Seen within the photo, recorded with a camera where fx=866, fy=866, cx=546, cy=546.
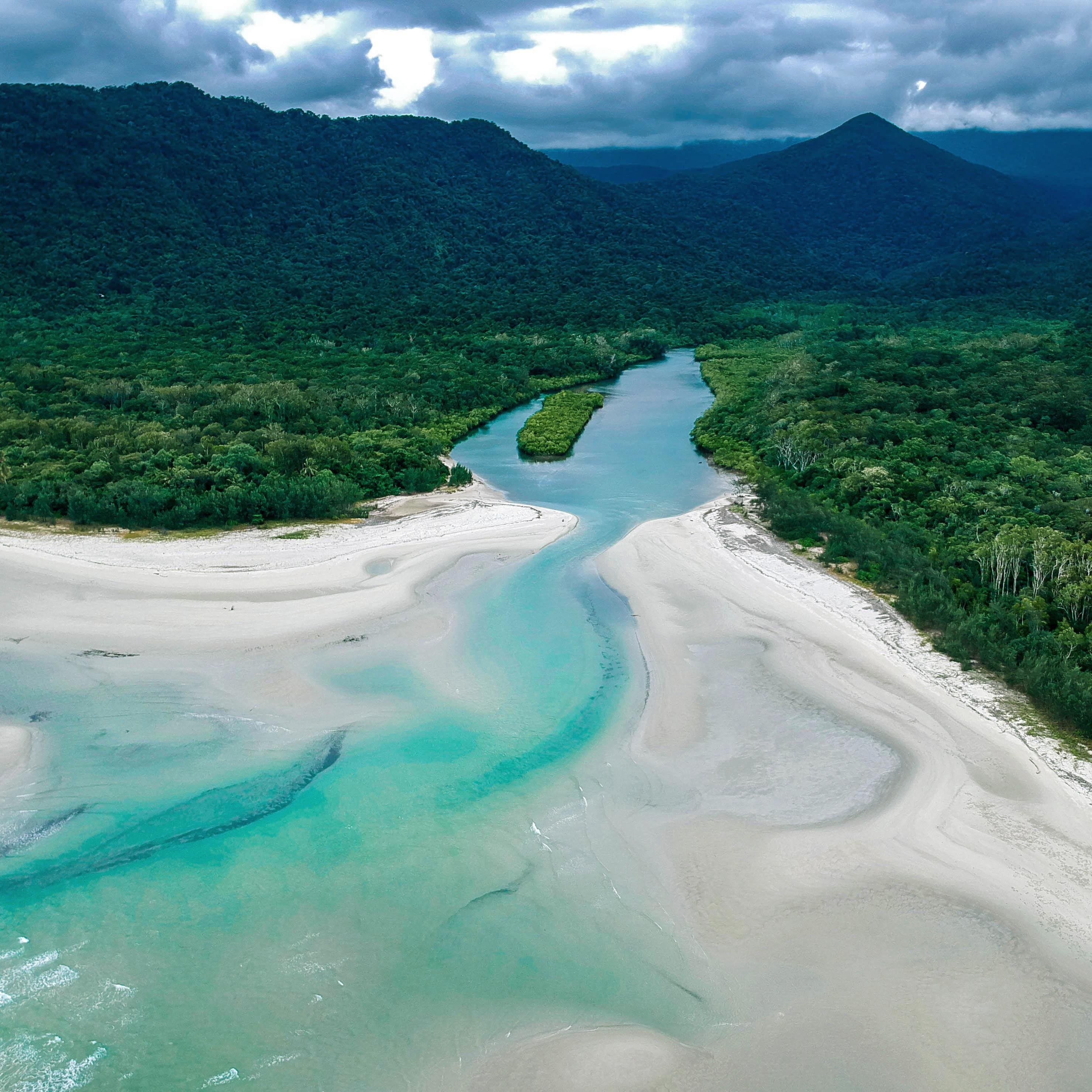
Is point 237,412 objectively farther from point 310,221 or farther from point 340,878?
point 310,221

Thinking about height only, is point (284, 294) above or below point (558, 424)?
above

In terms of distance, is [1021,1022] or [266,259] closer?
[1021,1022]

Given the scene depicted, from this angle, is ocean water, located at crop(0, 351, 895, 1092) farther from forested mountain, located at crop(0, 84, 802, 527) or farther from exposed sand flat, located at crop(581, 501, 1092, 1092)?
forested mountain, located at crop(0, 84, 802, 527)

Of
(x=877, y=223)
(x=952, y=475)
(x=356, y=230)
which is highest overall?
(x=877, y=223)

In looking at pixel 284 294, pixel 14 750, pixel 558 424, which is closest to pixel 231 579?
pixel 14 750

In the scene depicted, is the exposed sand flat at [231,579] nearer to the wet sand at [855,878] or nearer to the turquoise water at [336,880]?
the turquoise water at [336,880]

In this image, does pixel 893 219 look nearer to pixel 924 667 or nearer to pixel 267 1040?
pixel 924 667

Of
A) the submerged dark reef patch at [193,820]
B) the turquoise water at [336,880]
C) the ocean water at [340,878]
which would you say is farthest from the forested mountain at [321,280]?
the submerged dark reef patch at [193,820]

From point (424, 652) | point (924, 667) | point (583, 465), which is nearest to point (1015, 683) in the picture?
point (924, 667)
